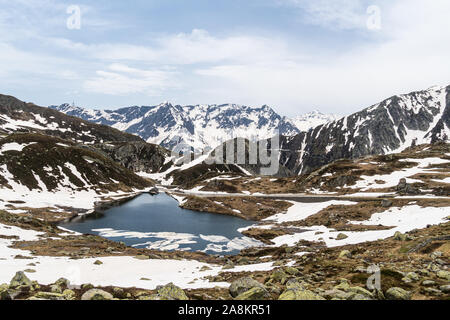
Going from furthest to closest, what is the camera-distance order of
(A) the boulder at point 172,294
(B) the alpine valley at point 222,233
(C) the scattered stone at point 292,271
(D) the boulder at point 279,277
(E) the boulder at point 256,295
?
(C) the scattered stone at point 292,271
(D) the boulder at point 279,277
(B) the alpine valley at point 222,233
(E) the boulder at point 256,295
(A) the boulder at point 172,294

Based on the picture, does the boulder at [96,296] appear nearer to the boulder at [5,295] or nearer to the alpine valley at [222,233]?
the alpine valley at [222,233]

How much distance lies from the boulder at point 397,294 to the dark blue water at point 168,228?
1889 inches

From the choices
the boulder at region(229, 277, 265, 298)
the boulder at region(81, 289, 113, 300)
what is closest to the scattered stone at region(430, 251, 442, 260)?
the boulder at region(229, 277, 265, 298)

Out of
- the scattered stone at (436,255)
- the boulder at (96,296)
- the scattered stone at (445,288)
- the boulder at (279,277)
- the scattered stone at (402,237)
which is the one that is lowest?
the scattered stone at (402,237)

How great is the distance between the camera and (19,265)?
31188 millimetres

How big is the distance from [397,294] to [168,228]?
76.2 meters

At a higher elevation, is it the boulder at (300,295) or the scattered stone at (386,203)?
the boulder at (300,295)

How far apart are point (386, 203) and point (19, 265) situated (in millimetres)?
80509

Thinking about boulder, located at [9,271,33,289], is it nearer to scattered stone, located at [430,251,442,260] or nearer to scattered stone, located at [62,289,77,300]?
scattered stone, located at [62,289,77,300]

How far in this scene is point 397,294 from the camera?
16547mm

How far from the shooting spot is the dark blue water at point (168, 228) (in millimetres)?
68438

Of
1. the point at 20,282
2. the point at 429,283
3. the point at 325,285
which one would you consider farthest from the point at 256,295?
the point at 20,282

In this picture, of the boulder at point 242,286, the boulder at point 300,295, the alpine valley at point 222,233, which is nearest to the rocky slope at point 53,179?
the alpine valley at point 222,233
